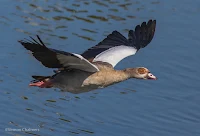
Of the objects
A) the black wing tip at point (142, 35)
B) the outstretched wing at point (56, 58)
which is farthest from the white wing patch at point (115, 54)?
the outstretched wing at point (56, 58)

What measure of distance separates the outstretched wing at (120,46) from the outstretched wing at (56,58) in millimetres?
984

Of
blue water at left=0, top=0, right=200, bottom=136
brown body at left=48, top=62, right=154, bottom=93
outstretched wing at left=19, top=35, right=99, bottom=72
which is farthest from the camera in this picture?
blue water at left=0, top=0, right=200, bottom=136

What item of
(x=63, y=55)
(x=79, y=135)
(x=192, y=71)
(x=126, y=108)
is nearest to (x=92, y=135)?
(x=79, y=135)


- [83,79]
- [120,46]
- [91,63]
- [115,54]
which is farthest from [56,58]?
[120,46]

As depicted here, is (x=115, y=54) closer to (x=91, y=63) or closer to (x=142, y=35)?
(x=142, y=35)

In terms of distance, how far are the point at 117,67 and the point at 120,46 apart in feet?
6.01

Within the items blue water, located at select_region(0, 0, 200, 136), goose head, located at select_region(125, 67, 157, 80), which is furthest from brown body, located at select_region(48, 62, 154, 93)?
blue water, located at select_region(0, 0, 200, 136)

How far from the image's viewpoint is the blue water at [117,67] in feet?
45.3

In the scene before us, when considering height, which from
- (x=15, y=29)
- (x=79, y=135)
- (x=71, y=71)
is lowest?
(x=79, y=135)

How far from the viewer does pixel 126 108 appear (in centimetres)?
1436

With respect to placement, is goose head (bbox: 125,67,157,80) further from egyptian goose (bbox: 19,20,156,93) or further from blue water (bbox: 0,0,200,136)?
blue water (bbox: 0,0,200,136)

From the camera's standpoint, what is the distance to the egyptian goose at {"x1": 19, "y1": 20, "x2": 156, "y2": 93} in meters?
11.7

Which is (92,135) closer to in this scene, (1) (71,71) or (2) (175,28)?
(1) (71,71)

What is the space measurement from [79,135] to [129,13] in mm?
5582
